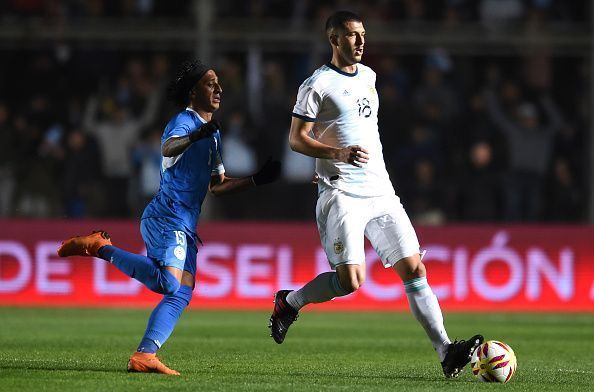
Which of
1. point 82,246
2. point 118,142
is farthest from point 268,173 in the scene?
point 118,142

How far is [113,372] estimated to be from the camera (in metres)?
7.98

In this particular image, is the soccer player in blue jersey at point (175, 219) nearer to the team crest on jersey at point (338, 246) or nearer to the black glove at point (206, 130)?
the black glove at point (206, 130)

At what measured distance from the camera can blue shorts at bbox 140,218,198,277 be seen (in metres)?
7.72

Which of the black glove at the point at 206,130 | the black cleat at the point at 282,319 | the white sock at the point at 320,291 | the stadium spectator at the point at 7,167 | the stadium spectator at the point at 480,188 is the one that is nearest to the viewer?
the black glove at the point at 206,130

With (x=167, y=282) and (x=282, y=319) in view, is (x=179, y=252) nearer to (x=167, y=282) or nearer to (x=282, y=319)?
(x=167, y=282)

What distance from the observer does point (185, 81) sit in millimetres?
7941

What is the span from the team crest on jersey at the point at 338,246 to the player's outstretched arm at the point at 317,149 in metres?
0.52

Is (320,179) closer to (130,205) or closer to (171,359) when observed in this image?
(171,359)

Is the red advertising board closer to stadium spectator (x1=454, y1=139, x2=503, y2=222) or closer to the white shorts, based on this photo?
stadium spectator (x1=454, y1=139, x2=503, y2=222)

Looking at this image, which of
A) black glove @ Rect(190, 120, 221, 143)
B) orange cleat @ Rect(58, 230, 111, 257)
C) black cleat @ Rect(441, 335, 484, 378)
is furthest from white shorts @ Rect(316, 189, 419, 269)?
orange cleat @ Rect(58, 230, 111, 257)

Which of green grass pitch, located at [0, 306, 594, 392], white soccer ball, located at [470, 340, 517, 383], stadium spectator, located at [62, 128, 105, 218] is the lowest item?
green grass pitch, located at [0, 306, 594, 392]

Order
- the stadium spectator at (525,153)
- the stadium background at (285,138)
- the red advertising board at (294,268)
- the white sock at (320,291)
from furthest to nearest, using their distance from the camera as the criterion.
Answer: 1. the stadium spectator at (525,153)
2. the stadium background at (285,138)
3. the red advertising board at (294,268)
4. the white sock at (320,291)

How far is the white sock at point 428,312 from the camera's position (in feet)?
26.3

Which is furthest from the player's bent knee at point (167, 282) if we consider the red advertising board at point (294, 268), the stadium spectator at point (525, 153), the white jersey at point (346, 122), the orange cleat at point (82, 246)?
the stadium spectator at point (525, 153)
